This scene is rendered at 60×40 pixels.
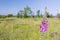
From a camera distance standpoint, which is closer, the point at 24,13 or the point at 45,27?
the point at 45,27

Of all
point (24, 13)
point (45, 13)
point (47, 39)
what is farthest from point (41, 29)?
point (24, 13)

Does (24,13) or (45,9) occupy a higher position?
(45,9)

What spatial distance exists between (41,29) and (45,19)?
0.14m

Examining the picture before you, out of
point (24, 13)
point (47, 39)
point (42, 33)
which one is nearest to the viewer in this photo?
point (42, 33)

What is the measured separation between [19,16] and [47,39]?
22342 mm

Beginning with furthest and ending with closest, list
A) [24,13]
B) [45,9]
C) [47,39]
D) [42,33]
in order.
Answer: [24,13] → [47,39] → [45,9] → [42,33]

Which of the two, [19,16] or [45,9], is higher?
[45,9]

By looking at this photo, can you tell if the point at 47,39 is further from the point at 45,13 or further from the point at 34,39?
the point at 45,13

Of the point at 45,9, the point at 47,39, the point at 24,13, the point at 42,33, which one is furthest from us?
the point at 24,13

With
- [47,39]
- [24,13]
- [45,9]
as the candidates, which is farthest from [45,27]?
[24,13]

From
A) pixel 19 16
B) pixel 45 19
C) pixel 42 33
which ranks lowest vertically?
pixel 19 16

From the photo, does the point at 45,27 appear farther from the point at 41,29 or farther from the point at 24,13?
the point at 24,13

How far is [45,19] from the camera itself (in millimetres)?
2191

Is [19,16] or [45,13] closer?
[45,13]
